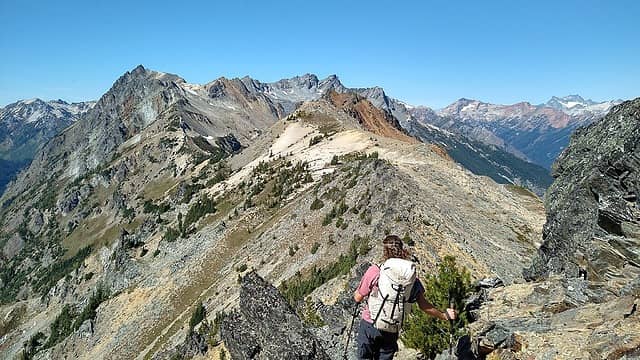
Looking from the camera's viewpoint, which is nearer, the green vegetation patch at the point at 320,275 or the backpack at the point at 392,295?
the backpack at the point at 392,295

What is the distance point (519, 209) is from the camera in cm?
5697

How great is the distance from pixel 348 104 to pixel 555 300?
11667cm

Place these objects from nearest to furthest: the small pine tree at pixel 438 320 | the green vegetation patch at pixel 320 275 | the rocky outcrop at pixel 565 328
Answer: the rocky outcrop at pixel 565 328, the small pine tree at pixel 438 320, the green vegetation patch at pixel 320 275

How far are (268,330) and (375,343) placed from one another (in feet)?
15.0

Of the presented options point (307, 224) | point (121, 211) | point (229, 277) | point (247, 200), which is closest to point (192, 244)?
point (247, 200)

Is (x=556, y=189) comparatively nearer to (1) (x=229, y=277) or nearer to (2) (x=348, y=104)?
(1) (x=229, y=277)

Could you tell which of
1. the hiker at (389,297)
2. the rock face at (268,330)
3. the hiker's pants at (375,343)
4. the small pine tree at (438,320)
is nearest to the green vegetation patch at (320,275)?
the rock face at (268,330)

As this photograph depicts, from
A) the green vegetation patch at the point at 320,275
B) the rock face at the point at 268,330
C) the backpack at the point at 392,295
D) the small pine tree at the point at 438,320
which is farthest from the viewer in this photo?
the green vegetation patch at the point at 320,275

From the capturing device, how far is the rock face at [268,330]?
13.1m

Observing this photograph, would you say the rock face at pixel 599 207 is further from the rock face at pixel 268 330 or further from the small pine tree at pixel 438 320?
the rock face at pixel 268 330

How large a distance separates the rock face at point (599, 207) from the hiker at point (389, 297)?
1058 centimetres

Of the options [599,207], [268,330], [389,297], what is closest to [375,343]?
[389,297]

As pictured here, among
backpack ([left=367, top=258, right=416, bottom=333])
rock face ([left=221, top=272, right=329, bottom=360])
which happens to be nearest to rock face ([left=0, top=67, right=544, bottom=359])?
rock face ([left=221, top=272, right=329, bottom=360])

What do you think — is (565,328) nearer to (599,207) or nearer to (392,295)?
(392,295)
